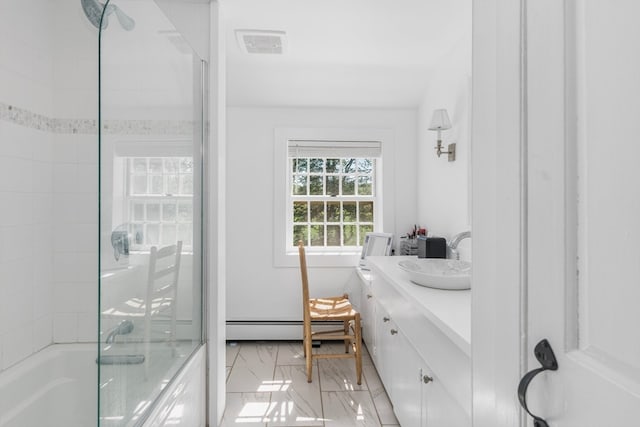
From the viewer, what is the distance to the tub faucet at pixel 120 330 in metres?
1.09

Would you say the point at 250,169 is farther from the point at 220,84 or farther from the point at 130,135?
the point at 130,135

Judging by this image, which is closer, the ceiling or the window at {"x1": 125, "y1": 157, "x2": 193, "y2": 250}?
the window at {"x1": 125, "y1": 157, "x2": 193, "y2": 250}

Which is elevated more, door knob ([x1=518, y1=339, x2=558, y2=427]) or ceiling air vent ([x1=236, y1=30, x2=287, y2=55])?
ceiling air vent ([x1=236, y1=30, x2=287, y2=55])

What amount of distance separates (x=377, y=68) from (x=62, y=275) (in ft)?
8.44

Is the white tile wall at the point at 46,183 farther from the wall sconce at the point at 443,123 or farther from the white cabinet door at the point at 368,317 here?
the wall sconce at the point at 443,123

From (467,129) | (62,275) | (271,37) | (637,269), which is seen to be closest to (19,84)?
(62,275)

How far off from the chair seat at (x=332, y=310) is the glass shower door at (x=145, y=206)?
3.22ft

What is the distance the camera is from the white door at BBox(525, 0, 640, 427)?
1.47 feet

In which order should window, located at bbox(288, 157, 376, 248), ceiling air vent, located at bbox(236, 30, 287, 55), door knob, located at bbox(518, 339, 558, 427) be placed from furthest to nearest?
window, located at bbox(288, 157, 376, 248)
ceiling air vent, located at bbox(236, 30, 287, 55)
door knob, located at bbox(518, 339, 558, 427)

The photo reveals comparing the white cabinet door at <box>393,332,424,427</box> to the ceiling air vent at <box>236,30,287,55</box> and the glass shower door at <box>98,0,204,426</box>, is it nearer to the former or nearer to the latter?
the glass shower door at <box>98,0,204,426</box>

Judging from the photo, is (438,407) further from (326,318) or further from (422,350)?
(326,318)

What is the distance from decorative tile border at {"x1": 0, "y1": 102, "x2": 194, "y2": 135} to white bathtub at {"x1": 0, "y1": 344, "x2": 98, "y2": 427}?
1.20m

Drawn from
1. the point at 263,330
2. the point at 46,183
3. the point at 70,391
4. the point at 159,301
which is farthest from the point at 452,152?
the point at 70,391

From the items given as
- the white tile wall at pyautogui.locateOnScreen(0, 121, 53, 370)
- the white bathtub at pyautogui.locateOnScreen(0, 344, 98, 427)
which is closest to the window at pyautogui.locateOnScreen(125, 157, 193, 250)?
the white tile wall at pyautogui.locateOnScreen(0, 121, 53, 370)
